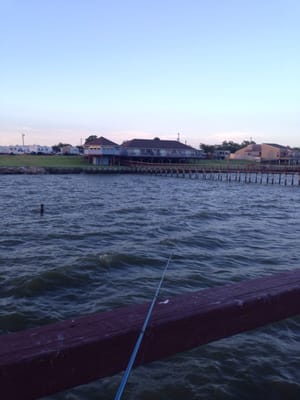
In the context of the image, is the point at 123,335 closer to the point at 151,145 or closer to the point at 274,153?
the point at 151,145

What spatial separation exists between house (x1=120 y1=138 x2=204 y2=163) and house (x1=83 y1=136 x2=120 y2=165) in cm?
192

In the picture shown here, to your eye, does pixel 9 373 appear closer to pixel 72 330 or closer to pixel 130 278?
pixel 72 330

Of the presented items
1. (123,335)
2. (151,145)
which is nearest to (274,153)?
(151,145)

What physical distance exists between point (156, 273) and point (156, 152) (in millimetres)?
83855

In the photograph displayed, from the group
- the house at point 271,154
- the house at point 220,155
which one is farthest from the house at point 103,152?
the house at point 271,154

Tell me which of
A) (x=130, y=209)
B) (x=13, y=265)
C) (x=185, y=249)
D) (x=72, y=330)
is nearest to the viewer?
(x=72, y=330)

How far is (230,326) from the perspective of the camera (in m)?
2.43

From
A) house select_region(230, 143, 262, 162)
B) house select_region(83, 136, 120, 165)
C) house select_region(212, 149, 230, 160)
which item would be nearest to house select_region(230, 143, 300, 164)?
house select_region(230, 143, 262, 162)

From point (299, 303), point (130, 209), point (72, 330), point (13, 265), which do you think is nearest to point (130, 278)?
point (13, 265)

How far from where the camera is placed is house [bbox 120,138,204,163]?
91.8 meters

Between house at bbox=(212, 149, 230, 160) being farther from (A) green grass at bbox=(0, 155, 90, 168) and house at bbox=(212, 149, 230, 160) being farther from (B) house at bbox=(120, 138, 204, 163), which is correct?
(A) green grass at bbox=(0, 155, 90, 168)

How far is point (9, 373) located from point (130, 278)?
25.4ft

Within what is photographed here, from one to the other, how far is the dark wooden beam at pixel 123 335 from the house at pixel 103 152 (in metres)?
86.9

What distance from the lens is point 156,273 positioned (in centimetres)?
981
